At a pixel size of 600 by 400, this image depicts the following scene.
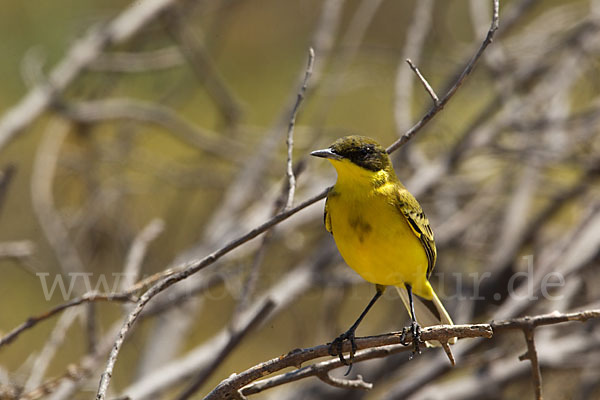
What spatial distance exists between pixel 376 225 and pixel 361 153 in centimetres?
38

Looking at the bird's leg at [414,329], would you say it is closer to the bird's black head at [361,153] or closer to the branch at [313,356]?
the branch at [313,356]

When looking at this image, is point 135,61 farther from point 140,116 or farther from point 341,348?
point 341,348

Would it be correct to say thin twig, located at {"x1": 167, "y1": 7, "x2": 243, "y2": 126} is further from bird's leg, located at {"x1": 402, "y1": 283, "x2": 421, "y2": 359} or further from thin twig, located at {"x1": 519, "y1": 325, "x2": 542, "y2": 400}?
thin twig, located at {"x1": 519, "y1": 325, "x2": 542, "y2": 400}

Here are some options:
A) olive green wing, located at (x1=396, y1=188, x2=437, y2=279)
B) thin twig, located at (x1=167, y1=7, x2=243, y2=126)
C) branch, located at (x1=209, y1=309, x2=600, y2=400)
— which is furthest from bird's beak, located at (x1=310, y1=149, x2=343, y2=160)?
thin twig, located at (x1=167, y1=7, x2=243, y2=126)

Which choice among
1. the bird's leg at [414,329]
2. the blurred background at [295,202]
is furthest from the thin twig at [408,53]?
the bird's leg at [414,329]

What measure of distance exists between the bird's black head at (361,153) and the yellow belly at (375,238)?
17 cm

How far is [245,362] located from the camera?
21.3 feet

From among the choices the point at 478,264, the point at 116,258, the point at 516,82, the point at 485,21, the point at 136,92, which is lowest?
the point at 478,264

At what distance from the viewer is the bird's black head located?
3.21 meters

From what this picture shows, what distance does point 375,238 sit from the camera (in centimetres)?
296

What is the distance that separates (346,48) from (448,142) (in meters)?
1.28

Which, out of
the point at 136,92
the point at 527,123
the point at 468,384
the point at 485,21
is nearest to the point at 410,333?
the point at 468,384

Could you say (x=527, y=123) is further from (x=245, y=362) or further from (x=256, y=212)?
(x=245, y=362)

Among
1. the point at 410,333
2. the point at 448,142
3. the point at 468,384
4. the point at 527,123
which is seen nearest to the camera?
the point at 410,333
